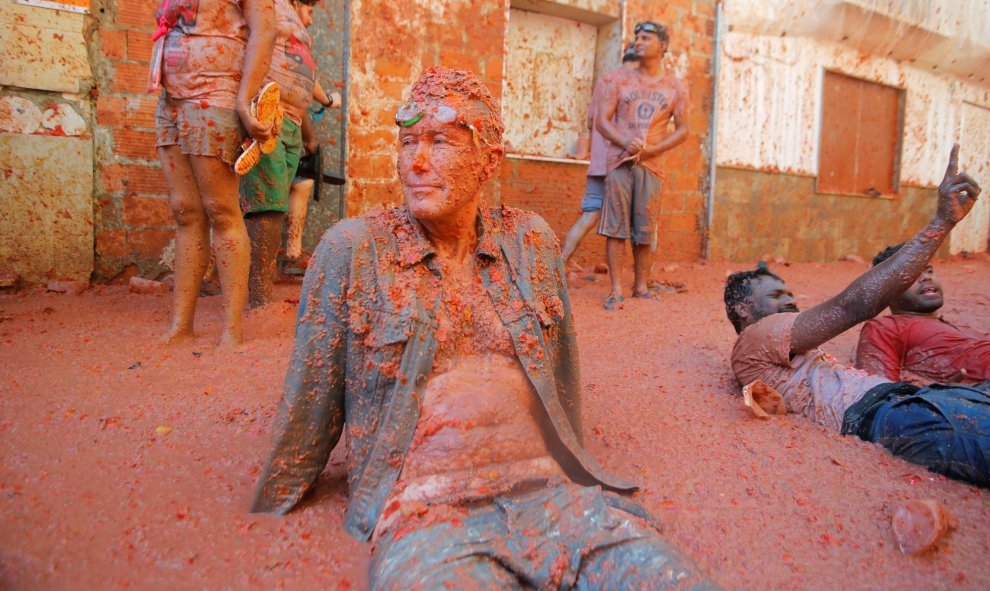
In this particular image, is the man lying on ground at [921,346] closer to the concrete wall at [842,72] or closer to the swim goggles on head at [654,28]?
the swim goggles on head at [654,28]

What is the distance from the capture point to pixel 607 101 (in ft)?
18.9

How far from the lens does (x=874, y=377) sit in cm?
289

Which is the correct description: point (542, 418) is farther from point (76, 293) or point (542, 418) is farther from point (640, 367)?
point (76, 293)

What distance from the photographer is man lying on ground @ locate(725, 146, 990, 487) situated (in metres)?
2.36

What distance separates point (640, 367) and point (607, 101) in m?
2.94

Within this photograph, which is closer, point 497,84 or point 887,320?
point 887,320

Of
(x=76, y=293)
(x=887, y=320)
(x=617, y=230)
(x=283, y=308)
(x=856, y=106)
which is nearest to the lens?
(x=887, y=320)

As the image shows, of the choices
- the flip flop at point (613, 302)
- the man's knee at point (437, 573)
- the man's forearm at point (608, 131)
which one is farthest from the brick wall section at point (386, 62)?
the man's knee at point (437, 573)

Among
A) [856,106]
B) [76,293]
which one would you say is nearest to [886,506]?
[76,293]

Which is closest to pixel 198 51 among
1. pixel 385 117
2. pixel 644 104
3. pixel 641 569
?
pixel 385 117

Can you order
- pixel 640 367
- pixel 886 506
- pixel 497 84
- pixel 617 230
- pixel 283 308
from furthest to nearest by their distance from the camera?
pixel 497 84 → pixel 617 230 → pixel 283 308 → pixel 640 367 → pixel 886 506

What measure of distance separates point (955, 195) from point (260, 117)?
312 centimetres

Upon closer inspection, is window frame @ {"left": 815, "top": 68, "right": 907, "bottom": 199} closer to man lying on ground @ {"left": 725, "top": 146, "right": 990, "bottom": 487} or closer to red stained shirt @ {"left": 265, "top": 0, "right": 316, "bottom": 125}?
man lying on ground @ {"left": 725, "top": 146, "right": 990, "bottom": 487}

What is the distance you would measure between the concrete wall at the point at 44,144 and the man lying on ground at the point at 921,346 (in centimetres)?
520
